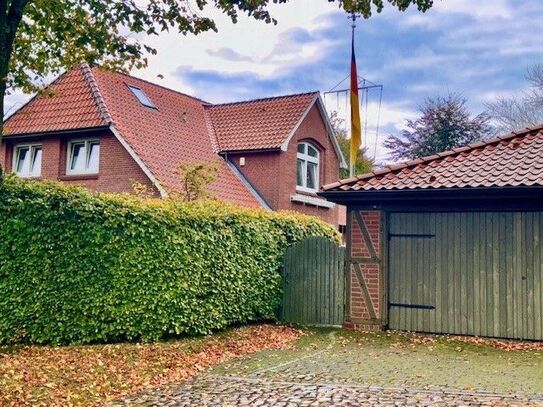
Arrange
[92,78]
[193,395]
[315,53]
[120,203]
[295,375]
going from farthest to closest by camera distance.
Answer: [315,53] < [92,78] < [120,203] < [295,375] < [193,395]

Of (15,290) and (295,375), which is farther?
(15,290)

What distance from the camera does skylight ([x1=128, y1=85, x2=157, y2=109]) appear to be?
20.6 metres

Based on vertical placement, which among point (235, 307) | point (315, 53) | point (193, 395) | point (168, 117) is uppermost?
point (315, 53)

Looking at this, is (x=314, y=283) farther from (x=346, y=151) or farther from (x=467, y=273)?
(x=346, y=151)

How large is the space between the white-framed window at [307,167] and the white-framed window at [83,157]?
733 cm

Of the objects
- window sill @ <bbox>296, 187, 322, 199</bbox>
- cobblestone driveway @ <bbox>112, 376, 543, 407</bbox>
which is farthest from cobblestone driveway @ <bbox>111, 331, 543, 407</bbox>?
window sill @ <bbox>296, 187, 322, 199</bbox>

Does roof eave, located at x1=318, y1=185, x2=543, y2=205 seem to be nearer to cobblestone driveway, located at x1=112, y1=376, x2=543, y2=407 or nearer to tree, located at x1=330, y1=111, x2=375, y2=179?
cobblestone driveway, located at x1=112, y1=376, x2=543, y2=407

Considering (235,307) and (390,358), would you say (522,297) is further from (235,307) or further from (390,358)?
(235,307)

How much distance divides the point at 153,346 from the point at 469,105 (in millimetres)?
28655

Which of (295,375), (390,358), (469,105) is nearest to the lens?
(295,375)

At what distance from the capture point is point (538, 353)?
991 cm

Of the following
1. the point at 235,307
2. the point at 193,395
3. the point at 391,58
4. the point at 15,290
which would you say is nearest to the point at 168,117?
the point at 391,58

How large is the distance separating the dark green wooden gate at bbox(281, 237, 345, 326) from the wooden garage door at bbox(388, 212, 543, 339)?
4.24 feet

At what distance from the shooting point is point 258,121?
2262 centimetres
